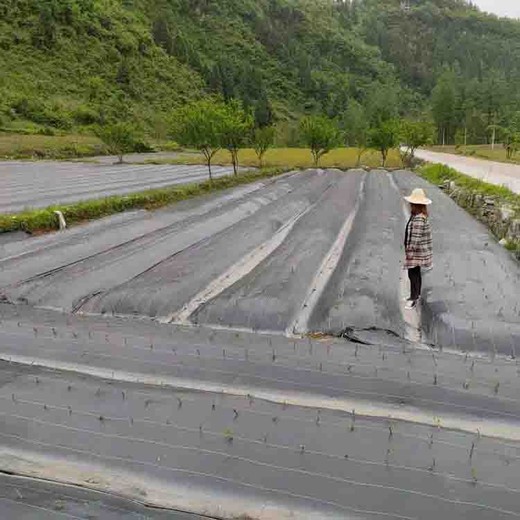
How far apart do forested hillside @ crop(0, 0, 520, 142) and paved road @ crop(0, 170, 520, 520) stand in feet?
93.5

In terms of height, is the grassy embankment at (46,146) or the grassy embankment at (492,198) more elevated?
the grassy embankment at (46,146)

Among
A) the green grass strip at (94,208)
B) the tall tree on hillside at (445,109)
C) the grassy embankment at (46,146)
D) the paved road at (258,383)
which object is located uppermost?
the tall tree on hillside at (445,109)

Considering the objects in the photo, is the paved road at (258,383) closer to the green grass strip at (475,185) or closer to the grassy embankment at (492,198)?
the grassy embankment at (492,198)

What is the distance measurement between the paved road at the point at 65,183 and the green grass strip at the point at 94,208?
1630mm

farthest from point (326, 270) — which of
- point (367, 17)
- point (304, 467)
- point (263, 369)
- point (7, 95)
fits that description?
point (367, 17)

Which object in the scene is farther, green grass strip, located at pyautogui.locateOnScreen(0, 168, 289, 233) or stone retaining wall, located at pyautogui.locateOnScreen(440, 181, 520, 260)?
green grass strip, located at pyautogui.locateOnScreen(0, 168, 289, 233)

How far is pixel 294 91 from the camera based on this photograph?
279ft

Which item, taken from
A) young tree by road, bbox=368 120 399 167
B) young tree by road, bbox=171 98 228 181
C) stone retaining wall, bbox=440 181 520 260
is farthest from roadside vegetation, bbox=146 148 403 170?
stone retaining wall, bbox=440 181 520 260

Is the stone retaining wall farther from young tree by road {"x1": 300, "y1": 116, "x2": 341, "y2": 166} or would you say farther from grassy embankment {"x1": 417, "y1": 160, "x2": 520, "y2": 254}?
young tree by road {"x1": 300, "y1": 116, "x2": 341, "y2": 166}

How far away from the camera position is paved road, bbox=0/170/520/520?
9.54ft

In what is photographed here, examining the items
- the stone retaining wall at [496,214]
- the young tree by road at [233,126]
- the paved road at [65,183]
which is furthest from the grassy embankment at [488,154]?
the paved road at [65,183]

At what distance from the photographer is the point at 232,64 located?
8031cm

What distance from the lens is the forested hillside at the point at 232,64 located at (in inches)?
1924

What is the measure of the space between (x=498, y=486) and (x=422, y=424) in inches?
28.2
